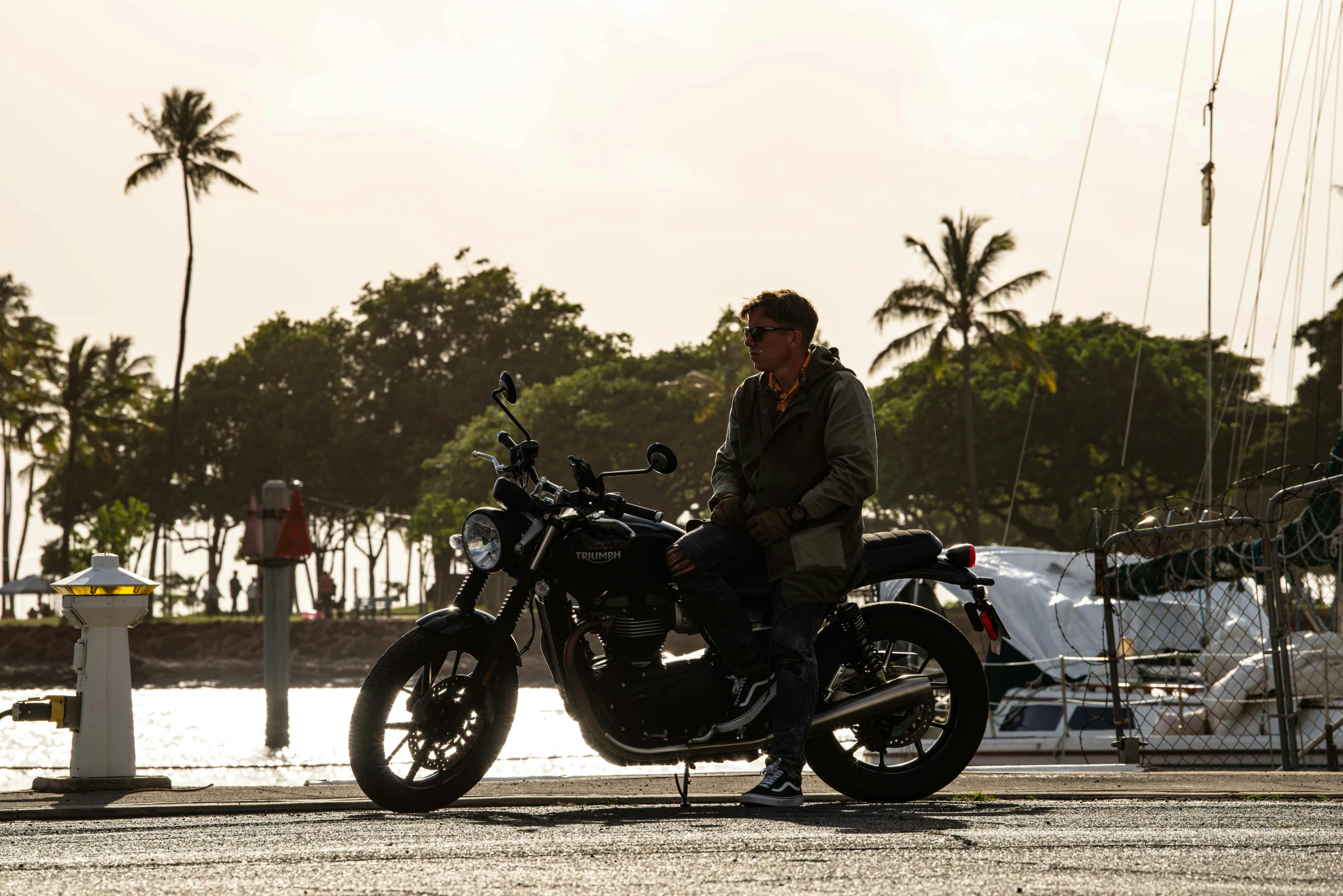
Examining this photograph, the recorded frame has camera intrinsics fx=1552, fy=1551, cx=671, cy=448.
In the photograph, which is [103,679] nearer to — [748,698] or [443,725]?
[443,725]

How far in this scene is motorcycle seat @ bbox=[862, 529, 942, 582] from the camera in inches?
196

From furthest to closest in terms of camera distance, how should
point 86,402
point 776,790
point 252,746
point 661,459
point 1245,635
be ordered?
point 86,402, point 252,746, point 1245,635, point 661,459, point 776,790

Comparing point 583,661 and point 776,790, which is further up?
point 583,661

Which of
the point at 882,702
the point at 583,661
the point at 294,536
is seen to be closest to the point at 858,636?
the point at 882,702

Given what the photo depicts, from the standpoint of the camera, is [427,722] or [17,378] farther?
[17,378]

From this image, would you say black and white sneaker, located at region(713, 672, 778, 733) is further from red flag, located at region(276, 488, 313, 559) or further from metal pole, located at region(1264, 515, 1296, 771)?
red flag, located at region(276, 488, 313, 559)

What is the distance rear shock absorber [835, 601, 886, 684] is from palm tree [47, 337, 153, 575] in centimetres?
4821

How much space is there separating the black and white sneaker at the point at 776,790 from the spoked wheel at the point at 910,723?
0.32m

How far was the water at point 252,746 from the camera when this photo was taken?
30.6ft

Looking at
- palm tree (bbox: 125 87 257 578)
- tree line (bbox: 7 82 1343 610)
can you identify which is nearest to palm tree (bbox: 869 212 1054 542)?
tree line (bbox: 7 82 1343 610)

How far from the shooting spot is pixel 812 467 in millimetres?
4961

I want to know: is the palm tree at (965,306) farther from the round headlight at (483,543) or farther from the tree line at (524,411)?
the round headlight at (483,543)

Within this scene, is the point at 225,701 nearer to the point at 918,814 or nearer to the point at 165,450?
the point at 918,814

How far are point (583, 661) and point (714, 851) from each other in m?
1.43
